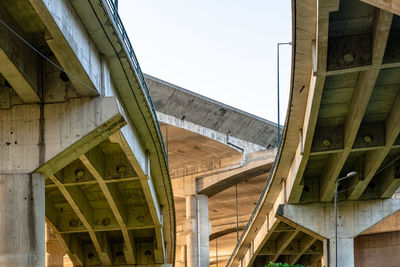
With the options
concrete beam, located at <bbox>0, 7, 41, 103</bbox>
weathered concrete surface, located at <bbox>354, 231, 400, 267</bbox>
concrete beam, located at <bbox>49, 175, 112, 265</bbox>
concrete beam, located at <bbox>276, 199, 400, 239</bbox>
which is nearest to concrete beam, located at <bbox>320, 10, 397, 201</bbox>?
concrete beam, located at <bbox>276, 199, 400, 239</bbox>

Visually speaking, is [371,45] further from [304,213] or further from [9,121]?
[304,213]

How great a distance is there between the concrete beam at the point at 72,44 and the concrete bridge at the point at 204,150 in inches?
1007

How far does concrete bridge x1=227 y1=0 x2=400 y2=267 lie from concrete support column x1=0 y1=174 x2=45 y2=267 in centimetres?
803

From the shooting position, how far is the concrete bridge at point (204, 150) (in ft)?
159

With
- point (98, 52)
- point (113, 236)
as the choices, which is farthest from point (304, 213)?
point (98, 52)

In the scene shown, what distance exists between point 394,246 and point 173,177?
16.9 metres

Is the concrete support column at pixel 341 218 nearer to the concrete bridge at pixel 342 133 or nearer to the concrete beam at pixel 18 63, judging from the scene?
the concrete bridge at pixel 342 133

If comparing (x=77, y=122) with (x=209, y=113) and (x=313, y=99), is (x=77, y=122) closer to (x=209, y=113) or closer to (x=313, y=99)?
(x=313, y=99)

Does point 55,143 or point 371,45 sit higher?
point 371,45

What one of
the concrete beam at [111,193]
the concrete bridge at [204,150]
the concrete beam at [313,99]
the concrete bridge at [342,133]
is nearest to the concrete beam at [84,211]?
the concrete beam at [111,193]

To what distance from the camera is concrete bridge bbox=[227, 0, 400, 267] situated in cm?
2033

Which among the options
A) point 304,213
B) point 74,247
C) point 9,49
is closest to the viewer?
point 9,49

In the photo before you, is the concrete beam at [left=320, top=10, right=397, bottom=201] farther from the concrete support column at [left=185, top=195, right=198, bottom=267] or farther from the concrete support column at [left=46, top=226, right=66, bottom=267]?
the concrete support column at [left=185, top=195, right=198, bottom=267]

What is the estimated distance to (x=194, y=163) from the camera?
55.8 meters
